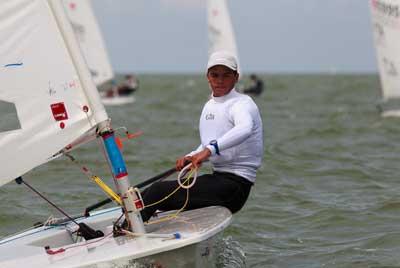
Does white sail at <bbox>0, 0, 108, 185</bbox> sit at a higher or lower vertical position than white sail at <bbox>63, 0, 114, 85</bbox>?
higher

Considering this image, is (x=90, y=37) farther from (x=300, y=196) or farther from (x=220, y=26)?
(x=300, y=196)

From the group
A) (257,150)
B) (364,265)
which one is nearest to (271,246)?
(364,265)

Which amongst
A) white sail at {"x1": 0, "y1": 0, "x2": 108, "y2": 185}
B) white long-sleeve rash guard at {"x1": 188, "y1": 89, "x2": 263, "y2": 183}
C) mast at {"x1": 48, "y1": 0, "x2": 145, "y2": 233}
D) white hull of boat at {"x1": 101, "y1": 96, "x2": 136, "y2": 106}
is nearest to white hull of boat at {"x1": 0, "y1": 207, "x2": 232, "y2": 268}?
mast at {"x1": 48, "y1": 0, "x2": 145, "y2": 233}

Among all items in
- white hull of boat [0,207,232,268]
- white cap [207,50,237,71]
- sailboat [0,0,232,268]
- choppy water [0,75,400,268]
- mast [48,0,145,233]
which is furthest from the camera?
choppy water [0,75,400,268]

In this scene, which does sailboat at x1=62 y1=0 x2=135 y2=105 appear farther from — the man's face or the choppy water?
the man's face

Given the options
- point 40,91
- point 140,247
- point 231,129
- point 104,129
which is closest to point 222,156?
point 231,129

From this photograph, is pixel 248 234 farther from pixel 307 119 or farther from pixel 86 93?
pixel 307 119

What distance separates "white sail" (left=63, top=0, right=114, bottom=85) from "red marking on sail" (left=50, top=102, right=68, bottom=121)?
15.3 m

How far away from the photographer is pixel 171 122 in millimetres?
16984

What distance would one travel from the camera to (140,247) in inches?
143

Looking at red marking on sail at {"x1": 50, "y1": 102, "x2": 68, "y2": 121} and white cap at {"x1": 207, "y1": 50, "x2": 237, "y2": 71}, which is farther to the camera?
white cap at {"x1": 207, "y1": 50, "x2": 237, "y2": 71}

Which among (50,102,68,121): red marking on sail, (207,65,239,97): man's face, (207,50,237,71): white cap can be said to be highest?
(50,102,68,121): red marking on sail

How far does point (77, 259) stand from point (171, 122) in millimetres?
13440

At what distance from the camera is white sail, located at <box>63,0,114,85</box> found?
19.0 meters
